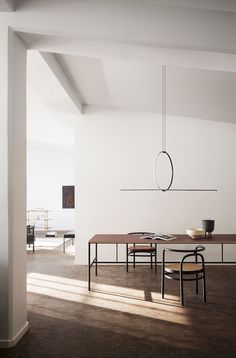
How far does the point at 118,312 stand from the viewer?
4023mm

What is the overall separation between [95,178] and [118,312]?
309 cm

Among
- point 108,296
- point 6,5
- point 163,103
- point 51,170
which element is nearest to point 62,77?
point 163,103

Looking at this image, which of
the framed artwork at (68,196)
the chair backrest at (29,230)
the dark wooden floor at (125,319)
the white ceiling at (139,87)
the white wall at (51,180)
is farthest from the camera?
the white wall at (51,180)

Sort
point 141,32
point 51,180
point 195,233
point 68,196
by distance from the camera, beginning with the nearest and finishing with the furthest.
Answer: point 141,32
point 195,233
point 68,196
point 51,180

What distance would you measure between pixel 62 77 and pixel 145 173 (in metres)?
2.31

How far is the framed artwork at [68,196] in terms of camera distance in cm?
1275

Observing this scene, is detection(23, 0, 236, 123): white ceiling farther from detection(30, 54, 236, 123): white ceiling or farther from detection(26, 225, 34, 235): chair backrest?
detection(26, 225, 34, 235): chair backrest

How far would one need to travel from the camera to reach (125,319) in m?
3.79

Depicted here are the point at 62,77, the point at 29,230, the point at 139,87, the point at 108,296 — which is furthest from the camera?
the point at 29,230

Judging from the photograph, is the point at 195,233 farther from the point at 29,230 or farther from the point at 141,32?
the point at 29,230

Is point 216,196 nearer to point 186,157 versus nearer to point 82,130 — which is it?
point 186,157

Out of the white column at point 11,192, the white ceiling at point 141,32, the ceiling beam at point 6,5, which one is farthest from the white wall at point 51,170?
the ceiling beam at point 6,5

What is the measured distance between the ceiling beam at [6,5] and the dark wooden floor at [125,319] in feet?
8.89

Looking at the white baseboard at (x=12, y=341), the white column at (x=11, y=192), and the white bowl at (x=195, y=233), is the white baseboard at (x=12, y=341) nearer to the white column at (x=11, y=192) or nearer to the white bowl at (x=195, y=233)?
the white column at (x=11, y=192)
